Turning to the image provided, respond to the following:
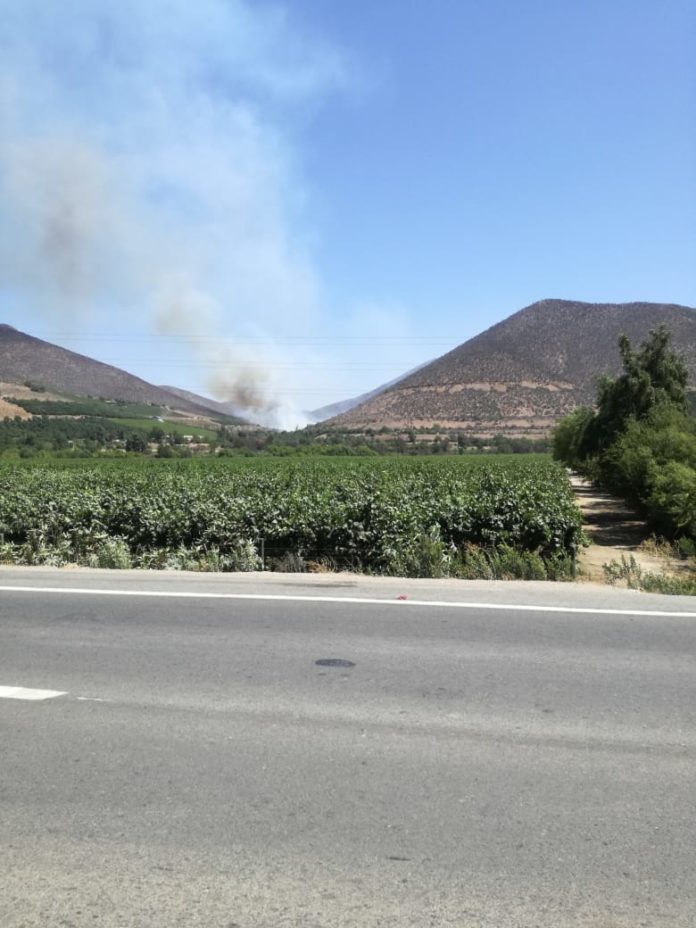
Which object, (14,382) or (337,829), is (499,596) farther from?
(14,382)

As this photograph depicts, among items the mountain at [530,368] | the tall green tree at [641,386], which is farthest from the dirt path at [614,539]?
the mountain at [530,368]

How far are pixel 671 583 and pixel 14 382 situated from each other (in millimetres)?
140520

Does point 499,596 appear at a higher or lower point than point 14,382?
lower

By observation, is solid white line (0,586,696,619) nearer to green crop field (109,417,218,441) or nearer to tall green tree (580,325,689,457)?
tall green tree (580,325,689,457)

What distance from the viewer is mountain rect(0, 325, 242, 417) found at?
150 meters

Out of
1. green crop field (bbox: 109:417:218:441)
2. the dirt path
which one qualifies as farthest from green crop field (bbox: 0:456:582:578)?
green crop field (bbox: 109:417:218:441)

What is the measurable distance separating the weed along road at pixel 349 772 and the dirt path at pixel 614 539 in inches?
251

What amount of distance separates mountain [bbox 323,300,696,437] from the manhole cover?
93.6 meters

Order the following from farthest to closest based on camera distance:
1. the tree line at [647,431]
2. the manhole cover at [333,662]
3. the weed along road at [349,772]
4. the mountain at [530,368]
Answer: the mountain at [530,368] → the tree line at [647,431] → the manhole cover at [333,662] → the weed along road at [349,772]

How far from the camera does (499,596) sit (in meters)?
8.71

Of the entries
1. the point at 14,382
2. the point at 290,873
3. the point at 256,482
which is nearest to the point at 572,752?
the point at 290,873

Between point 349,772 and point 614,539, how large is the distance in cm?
2514

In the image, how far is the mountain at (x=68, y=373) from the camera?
150125mm

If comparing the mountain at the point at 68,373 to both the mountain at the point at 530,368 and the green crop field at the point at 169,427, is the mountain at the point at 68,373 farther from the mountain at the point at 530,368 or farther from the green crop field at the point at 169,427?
the mountain at the point at 530,368
